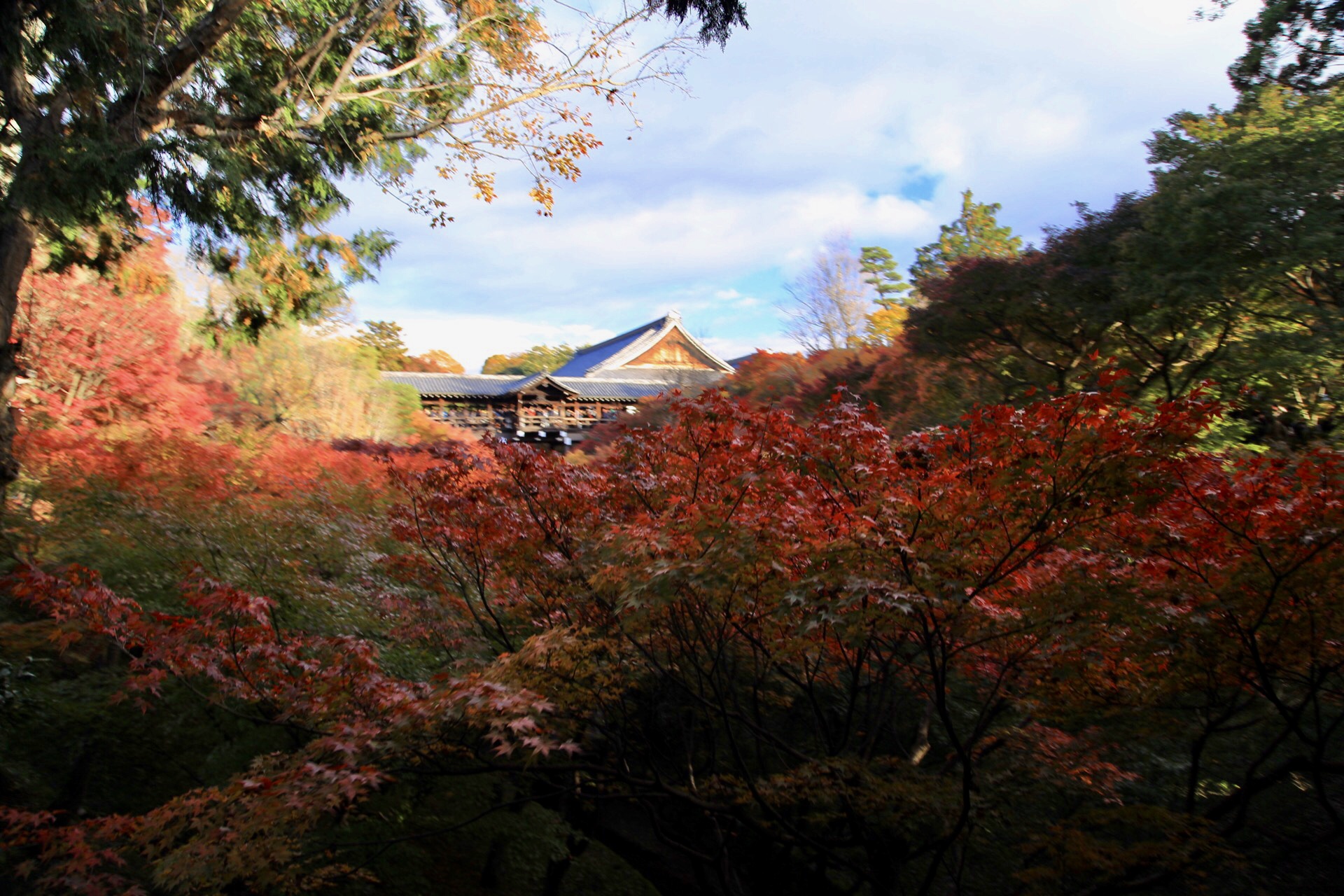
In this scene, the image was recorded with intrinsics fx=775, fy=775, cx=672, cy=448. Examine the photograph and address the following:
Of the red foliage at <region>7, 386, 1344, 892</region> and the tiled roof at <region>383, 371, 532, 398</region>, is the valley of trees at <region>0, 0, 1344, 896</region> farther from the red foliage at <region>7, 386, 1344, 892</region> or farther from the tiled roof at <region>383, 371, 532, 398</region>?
the tiled roof at <region>383, 371, 532, 398</region>

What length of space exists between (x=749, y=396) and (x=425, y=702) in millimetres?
14309

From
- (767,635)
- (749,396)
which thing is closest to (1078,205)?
(749,396)

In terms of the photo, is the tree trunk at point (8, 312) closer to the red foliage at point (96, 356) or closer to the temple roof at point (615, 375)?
the red foliage at point (96, 356)

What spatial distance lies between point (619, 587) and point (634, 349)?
2681 cm

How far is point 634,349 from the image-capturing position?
103 feet

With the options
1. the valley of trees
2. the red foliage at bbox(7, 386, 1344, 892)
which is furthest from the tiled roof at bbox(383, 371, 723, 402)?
the red foliage at bbox(7, 386, 1344, 892)

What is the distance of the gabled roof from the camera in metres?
31.0

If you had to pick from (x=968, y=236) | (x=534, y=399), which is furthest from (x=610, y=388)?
(x=968, y=236)

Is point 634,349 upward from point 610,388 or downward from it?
upward

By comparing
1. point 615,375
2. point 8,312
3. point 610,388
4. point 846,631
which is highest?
point 615,375

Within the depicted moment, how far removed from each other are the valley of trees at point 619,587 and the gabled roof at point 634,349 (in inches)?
813

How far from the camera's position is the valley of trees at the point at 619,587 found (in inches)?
157

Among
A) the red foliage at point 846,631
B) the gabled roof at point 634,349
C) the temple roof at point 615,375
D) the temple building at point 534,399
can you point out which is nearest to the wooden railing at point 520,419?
the temple building at point 534,399

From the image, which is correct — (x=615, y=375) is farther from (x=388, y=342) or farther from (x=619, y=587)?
(x=619, y=587)
